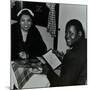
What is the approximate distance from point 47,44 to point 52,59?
6.1 inches

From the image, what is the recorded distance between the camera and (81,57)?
2021mm

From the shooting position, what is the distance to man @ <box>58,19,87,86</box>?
6.42ft

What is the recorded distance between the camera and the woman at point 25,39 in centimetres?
182

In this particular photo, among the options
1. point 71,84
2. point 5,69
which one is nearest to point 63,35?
point 71,84

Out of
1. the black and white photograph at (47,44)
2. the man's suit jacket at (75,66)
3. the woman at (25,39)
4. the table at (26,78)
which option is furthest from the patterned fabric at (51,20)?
the table at (26,78)

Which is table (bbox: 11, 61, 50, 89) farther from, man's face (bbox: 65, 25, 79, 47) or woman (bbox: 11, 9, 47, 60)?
man's face (bbox: 65, 25, 79, 47)

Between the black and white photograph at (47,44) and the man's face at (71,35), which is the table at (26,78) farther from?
the man's face at (71,35)

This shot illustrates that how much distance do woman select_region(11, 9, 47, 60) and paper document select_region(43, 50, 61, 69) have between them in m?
0.06

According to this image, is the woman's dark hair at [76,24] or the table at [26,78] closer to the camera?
the table at [26,78]

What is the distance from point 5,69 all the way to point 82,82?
79 centimetres

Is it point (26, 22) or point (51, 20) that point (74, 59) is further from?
point (26, 22)

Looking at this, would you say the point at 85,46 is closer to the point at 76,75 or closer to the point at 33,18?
the point at 76,75

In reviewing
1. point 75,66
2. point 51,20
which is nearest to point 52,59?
point 75,66

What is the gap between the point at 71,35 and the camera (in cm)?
199
